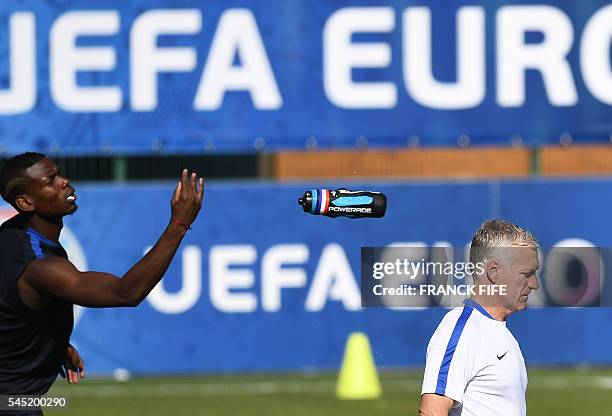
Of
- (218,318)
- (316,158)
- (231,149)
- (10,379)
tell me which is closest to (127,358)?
(218,318)

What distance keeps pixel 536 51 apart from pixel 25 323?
9.33m

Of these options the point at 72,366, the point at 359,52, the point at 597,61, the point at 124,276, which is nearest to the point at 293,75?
the point at 359,52

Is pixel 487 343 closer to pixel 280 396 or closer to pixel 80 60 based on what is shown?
pixel 280 396

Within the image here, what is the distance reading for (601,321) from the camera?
1427cm

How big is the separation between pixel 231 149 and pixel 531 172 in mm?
3367

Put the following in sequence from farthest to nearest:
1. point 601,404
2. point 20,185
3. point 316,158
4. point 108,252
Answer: point 316,158 → point 108,252 → point 601,404 → point 20,185

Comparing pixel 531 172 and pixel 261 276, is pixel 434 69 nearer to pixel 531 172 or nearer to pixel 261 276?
pixel 531 172

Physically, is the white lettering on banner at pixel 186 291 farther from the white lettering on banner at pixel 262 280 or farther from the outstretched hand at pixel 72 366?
the outstretched hand at pixel 72 366

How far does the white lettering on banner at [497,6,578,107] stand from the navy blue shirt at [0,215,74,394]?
8977 millimetres

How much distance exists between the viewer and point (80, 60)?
1423 cm

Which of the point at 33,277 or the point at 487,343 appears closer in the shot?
the point at 487,343

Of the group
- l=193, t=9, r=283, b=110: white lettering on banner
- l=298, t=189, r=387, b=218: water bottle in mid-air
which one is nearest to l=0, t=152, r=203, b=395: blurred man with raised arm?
l=298, t=189, r=387, b=218: water bottle in mid-air

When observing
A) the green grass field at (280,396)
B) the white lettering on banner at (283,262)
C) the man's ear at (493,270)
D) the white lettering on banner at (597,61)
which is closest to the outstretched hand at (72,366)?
the man's ear at (493,270)

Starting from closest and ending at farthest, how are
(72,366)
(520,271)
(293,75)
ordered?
(520,271), (72,366), (293,75)
